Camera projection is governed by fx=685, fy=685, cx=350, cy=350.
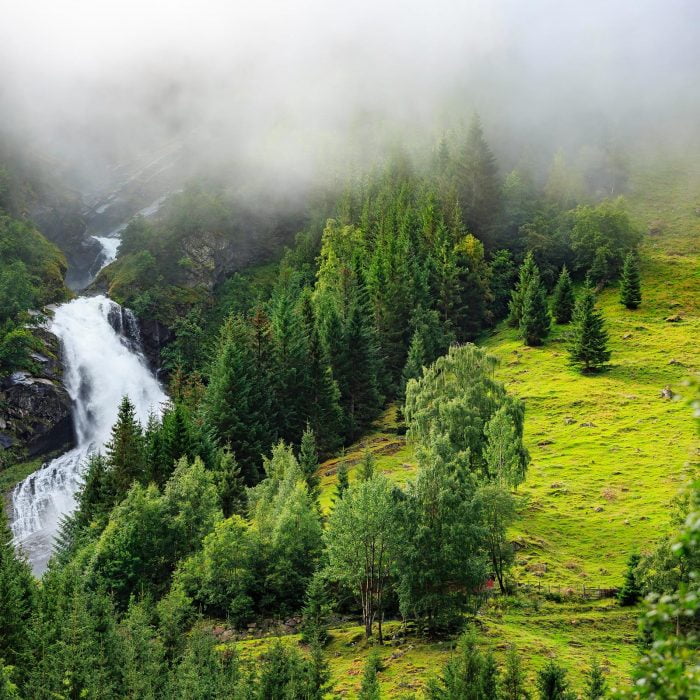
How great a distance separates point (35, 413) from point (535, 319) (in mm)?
75060

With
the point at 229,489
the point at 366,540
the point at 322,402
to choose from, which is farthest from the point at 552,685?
the point at 322,402

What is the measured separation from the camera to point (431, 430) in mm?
55312

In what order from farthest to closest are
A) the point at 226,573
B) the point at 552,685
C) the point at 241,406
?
the point at 241,406 → the point at 226,573 → the point at 552,685

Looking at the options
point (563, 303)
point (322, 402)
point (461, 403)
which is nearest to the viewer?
point (461, 403)

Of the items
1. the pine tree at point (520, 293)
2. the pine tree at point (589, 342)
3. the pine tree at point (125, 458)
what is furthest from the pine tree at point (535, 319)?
the pine tree at point (125, 458)

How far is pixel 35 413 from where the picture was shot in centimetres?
10025

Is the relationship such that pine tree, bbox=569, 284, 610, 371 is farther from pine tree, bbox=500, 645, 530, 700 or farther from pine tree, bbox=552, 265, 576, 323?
pine tree, bbox=500, 645, 530, 700

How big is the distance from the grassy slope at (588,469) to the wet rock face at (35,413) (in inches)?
1807

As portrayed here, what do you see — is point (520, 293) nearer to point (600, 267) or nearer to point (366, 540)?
point (600, 267)

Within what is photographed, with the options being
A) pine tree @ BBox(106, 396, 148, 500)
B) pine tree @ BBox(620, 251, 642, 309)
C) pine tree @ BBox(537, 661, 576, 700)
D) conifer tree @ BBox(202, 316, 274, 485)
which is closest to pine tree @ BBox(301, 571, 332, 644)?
pine tree @ BBox(537, 661, 576, 700)

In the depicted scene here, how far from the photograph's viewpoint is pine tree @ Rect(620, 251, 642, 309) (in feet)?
Result: 360

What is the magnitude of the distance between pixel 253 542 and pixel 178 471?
12.8 meters

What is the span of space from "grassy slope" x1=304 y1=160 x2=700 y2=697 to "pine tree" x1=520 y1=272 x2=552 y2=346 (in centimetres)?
176

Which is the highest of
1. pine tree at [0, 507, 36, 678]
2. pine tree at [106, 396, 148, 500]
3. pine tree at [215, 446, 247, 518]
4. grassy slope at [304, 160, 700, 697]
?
pine tree at [0, 507, 36, 678]
